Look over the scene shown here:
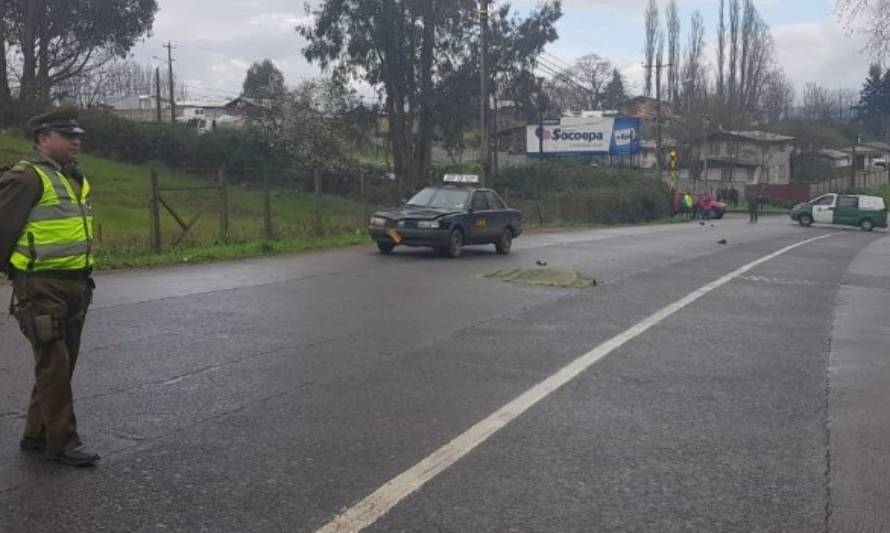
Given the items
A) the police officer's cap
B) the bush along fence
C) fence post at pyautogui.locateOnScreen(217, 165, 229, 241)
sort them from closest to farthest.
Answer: the police officer's cap < the bush along fence < fence post at pyautogui.locateOnScreen(217, 165, 229, 241)

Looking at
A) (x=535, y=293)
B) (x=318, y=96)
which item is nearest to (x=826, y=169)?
(x=318, y=96)

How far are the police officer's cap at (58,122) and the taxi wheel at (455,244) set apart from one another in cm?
1353

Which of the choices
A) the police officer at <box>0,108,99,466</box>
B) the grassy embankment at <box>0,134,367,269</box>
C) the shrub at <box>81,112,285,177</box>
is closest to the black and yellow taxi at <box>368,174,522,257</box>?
the grassy embankment at <box>0,134,367,269</box>

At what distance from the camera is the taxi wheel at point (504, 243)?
20.4 m

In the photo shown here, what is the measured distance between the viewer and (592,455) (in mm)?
5520

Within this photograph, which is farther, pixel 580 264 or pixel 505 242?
pixel 505 242

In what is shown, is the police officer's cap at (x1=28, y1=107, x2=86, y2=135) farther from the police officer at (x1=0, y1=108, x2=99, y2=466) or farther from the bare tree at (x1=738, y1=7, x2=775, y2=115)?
the bare tree at (x1=738, y1=7, x2=775, y2=115)

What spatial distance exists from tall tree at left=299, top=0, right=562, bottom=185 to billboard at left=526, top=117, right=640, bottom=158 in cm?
1614

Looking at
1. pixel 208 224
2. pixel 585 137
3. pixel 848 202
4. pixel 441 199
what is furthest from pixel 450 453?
pixel 585 137

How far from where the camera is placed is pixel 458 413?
20.9 feet

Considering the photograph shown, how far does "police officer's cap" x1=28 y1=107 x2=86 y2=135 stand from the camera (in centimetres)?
499

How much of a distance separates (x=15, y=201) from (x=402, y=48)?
39.1 metres

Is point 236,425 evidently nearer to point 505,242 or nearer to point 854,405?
point 854,405

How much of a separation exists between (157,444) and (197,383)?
5.29 feet
